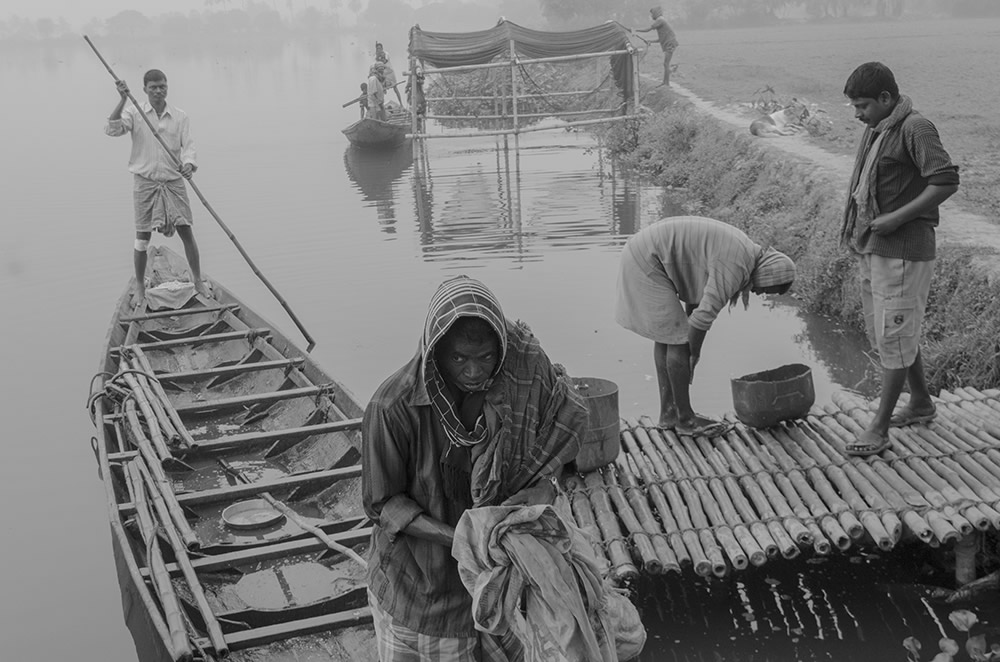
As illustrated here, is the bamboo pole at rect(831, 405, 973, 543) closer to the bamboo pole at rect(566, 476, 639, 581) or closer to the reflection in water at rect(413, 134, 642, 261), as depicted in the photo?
the bamboo pole at rect(566, 476, 639, 581)

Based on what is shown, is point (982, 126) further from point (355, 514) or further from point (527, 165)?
point (355, 514)

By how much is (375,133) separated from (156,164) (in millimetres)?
11080

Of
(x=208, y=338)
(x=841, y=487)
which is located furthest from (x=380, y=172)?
(x=841, y=487)

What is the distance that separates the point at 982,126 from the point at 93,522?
435 inches

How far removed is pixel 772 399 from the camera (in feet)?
16.3

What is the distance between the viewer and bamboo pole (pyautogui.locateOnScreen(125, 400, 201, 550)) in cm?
432

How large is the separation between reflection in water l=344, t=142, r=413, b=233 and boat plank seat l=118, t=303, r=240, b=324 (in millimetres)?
5088

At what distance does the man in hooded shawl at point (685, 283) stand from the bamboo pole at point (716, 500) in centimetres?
12

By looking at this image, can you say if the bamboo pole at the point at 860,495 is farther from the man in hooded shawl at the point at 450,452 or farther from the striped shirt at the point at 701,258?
the man in hooded shawl at the point at 450,452

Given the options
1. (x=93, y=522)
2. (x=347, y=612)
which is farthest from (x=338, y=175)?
(x=347, y=612)

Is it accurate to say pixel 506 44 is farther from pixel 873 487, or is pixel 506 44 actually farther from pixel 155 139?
pixel 873 487

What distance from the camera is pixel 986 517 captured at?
4.10 meters

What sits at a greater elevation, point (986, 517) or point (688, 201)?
point (986, 517)

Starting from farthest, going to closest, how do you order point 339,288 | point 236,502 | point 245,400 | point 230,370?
1. point 339,288
2. point 230,370
3. point 245,400
4. point 236,502
